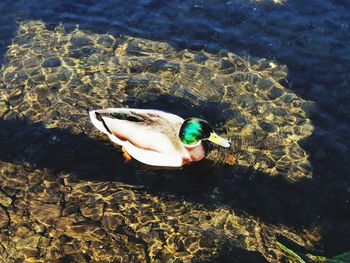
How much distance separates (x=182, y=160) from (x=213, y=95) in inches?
→ 76.5

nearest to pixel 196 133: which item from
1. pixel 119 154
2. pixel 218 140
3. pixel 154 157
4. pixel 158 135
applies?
pixel 218 140

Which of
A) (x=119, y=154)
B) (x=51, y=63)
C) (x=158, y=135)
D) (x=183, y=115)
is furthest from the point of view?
(x=51, y=63)

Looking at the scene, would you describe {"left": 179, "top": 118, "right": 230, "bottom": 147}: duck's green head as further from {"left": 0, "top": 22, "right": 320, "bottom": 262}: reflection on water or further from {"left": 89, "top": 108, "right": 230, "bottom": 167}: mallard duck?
{"left": 0, "top": 22, "right": 320, "bottom": 262}: reflection on water

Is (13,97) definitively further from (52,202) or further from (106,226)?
(106,226)

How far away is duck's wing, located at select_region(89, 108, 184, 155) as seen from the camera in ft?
26.6

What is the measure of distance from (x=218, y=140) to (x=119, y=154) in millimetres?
1748

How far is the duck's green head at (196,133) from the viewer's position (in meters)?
8.09

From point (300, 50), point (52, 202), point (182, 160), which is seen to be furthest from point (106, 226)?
point (300, 50)

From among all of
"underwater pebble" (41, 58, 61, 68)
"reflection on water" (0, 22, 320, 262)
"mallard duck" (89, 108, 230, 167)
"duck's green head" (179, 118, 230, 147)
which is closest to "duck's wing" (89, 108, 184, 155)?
→ "mallard duck" (89, 108, 230, 167)

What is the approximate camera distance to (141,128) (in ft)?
26.7

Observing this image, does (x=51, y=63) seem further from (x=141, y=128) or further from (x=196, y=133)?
(x=196, y=133)

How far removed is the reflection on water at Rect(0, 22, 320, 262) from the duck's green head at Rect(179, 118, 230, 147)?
545 mm

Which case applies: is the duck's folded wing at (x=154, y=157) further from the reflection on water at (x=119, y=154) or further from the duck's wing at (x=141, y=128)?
the reflection on water at (x=119, y=154)

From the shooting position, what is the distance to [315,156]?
859cm
